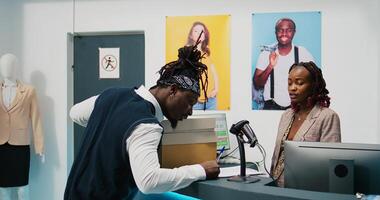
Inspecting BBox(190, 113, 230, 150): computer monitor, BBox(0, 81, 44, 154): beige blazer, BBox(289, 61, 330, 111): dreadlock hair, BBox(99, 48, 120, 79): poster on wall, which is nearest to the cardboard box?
BBox(289, 61, 330, 111): dreadlock hair

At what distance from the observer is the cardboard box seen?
5.16ft

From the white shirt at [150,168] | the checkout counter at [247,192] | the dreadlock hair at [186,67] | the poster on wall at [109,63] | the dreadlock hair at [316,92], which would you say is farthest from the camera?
the poster on wall at [109,63]

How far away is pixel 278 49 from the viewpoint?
318 cm

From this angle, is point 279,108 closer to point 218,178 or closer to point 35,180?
point 218,178

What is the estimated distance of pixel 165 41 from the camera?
3.40 meters

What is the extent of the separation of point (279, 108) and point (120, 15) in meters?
1.73

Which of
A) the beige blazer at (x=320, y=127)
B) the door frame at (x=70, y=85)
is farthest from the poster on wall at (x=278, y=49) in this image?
the door frame at (x=70, y=85)

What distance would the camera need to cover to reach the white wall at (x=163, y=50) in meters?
3.04

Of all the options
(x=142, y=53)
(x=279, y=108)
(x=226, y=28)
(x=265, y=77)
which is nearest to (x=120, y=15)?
(x=142, y=53)

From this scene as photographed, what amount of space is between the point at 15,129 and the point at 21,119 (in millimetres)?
104

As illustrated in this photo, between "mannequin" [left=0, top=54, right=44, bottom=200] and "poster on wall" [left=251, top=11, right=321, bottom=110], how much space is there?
6.84ft

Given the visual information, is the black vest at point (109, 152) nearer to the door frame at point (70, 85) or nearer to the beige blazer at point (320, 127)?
the beige blazer at point (320, 127)

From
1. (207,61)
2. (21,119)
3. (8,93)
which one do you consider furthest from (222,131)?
(8,93)

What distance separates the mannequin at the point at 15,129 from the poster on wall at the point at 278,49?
209 centimetres
